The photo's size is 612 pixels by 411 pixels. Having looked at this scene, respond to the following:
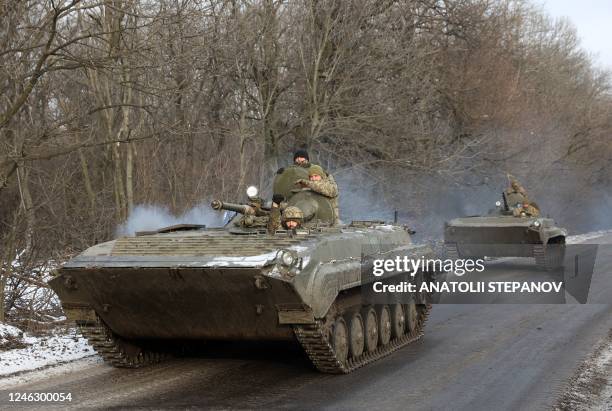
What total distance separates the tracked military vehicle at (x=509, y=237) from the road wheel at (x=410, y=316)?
8.35 metres

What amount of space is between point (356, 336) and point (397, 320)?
1480mm

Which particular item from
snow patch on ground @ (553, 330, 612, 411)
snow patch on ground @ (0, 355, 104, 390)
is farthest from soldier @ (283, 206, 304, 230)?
snow patch on ground @ (553, 330, 612, 411)

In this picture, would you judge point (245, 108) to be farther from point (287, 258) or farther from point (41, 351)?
point (287, 258)

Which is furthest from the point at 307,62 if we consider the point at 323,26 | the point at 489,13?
the point at 489,13

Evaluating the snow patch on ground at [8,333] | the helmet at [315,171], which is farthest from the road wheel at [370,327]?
the snow patch on ground at [8,333]

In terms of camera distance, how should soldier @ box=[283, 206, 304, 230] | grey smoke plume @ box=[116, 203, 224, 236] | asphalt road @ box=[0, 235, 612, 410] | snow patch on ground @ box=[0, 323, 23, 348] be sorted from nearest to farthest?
1. asphalt road @ box=[0, 235, 612, 410]
2. soldier @ box=[283, 206, 304, 230]
3. snow patch on ground @ box=[0, 323, 23, 348]
4. grey smoke plume @ box=[116, 203, 224, 236]

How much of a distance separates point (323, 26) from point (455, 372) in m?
12.6

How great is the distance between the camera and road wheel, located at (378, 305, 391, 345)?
10.5 metres

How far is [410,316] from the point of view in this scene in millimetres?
11594

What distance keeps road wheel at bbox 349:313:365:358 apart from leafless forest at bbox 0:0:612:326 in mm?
3737

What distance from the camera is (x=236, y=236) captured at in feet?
30.7

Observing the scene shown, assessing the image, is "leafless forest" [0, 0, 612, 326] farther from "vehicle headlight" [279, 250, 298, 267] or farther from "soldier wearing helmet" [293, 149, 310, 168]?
"vehicle headlight" [279, 250, 298, 267]

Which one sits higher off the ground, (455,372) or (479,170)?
(479,170)

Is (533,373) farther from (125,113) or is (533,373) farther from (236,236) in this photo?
(125,113)
